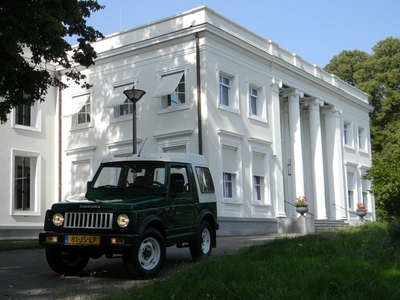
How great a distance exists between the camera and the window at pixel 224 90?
82.8ft

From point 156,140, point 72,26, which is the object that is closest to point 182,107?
point 156,140

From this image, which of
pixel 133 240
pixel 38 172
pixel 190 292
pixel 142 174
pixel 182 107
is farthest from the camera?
pixel 38 172

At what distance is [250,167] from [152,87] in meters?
5.83

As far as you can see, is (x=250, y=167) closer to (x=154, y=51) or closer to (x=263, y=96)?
(x=263, y=96)

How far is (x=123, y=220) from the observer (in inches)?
355

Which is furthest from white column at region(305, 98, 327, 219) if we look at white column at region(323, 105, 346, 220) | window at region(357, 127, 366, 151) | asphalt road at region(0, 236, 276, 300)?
asphalt road at region(0, 236, 276, 300)

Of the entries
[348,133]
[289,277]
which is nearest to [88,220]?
[289,277]

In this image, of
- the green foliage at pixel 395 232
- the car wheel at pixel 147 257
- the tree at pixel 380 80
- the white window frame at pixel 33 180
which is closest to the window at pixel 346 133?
the tree at pixel 380 80

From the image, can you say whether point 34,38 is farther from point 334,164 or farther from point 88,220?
point 334,164

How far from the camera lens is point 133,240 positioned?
29.0 ft

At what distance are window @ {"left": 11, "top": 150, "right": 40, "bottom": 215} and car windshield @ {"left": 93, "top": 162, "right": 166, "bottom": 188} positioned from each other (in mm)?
15926

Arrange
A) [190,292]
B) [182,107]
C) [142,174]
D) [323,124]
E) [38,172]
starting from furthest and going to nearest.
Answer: [323,124]
[38,172]
[182,107]
[142,174]
[190,292]

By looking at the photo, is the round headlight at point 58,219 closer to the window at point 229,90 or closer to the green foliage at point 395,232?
the green foliage at point 395,232

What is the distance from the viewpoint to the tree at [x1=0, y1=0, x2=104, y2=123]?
11.4 meters
